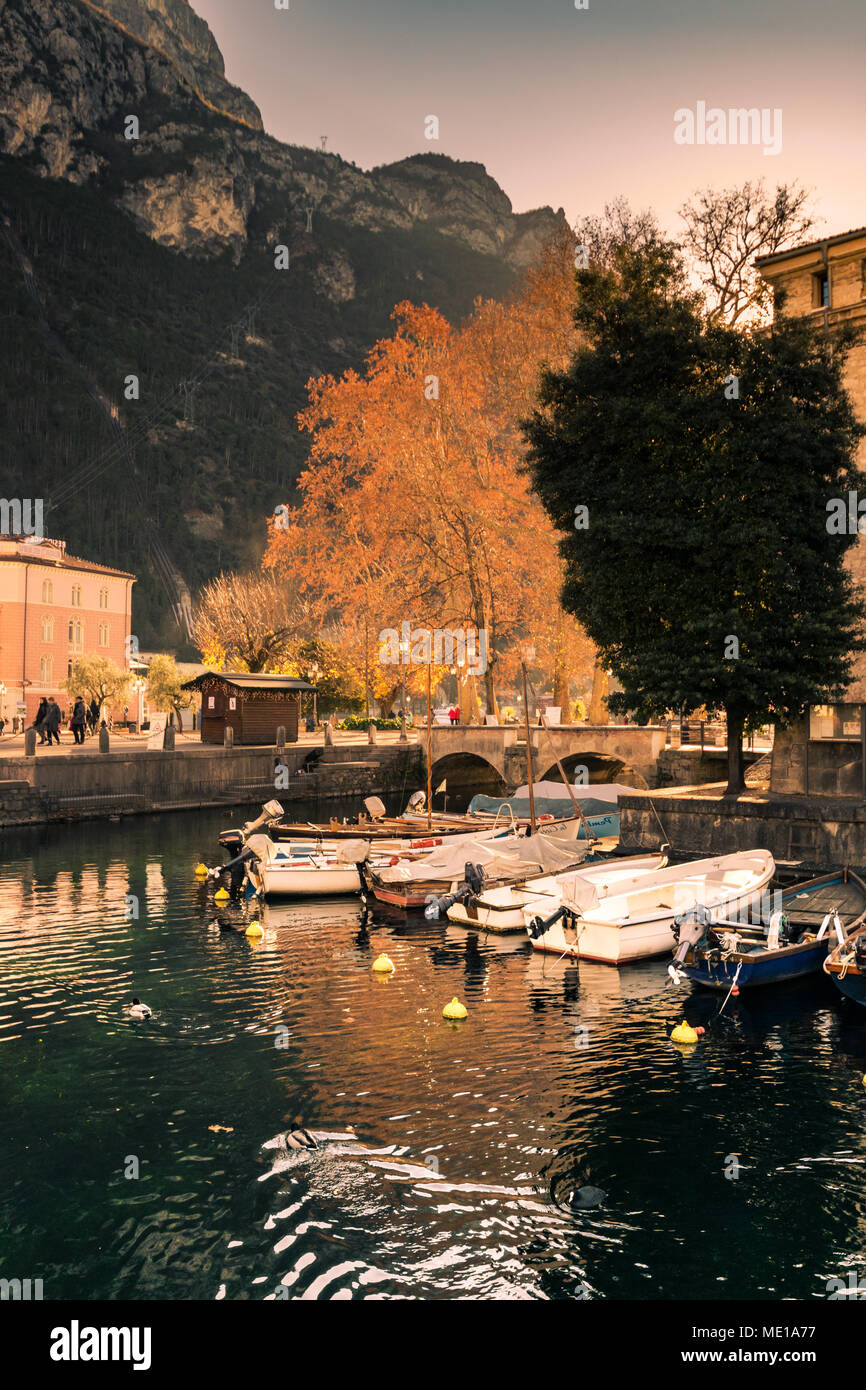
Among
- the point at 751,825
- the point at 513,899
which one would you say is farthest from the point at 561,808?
the point at 513,899

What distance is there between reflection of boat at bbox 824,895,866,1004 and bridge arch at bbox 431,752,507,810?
111 feet

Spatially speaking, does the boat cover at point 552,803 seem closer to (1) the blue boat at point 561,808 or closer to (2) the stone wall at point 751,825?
(1) the blue boat at point 561,808

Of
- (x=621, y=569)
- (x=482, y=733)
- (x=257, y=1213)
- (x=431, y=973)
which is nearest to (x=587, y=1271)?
(x=257, y=1213)

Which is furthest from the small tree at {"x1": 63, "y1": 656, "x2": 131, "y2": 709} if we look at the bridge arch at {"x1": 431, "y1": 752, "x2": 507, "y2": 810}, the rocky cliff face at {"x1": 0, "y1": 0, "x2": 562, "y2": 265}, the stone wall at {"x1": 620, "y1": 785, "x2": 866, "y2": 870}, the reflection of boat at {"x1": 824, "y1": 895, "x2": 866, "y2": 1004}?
the rocky cliff face at {"x1": 0, "y1": 0, "x2": 562, "y2": 265}

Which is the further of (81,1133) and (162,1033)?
(162,1033)

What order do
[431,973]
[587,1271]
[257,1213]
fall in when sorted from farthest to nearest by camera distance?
[431,973] < [257,1213] < [587,1271]

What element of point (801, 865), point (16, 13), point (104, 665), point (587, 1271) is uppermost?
point (16, 13)

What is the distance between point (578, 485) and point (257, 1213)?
2188cm

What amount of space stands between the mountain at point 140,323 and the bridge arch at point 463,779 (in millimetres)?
75417

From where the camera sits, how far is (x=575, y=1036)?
16.8 m

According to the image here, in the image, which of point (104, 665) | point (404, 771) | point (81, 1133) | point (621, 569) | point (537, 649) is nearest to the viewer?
point (81, 1133)

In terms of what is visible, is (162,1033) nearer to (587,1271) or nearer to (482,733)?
(587,1271)

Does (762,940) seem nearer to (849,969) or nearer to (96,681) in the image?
(849,969)

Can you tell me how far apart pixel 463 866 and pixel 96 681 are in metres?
40.1
